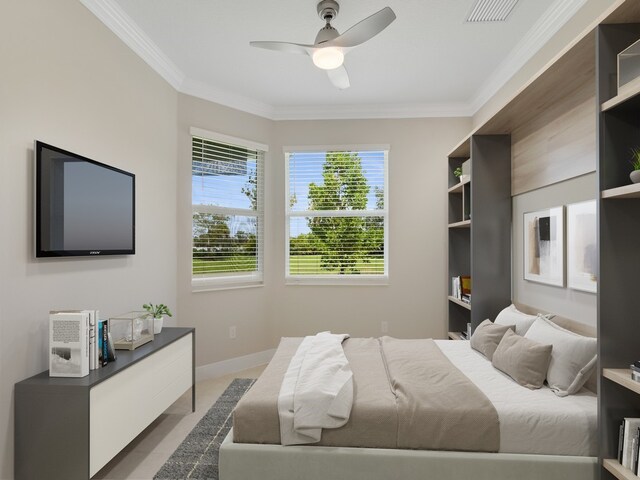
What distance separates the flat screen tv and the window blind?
40.3 inches

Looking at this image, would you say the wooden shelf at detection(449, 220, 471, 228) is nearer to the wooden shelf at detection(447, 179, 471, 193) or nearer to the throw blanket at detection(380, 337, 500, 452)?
the wooden shelf at detection(447, 179, 471, 193)

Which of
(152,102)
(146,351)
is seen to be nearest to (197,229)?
(152,102)

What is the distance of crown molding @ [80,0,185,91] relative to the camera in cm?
254

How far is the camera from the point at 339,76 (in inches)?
108

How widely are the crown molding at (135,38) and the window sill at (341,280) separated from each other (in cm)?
239

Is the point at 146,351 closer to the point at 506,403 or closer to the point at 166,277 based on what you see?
the point at 166,277

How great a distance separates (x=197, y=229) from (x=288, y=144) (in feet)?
4.87

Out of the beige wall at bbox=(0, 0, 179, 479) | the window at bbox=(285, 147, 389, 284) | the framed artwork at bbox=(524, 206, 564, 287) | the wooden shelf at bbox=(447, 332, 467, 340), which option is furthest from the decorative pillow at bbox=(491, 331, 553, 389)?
the beige wall at bbox=(0, 0, 179, 479)

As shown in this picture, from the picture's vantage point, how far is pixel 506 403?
189cm

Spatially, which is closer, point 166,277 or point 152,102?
point 152,102

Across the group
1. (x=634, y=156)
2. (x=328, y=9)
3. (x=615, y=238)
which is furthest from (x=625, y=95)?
(x=328, y=9)

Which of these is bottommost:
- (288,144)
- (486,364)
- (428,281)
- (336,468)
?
(336,468)

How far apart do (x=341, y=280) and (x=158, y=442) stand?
248cm

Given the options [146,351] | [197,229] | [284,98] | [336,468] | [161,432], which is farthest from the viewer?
[284,98]
